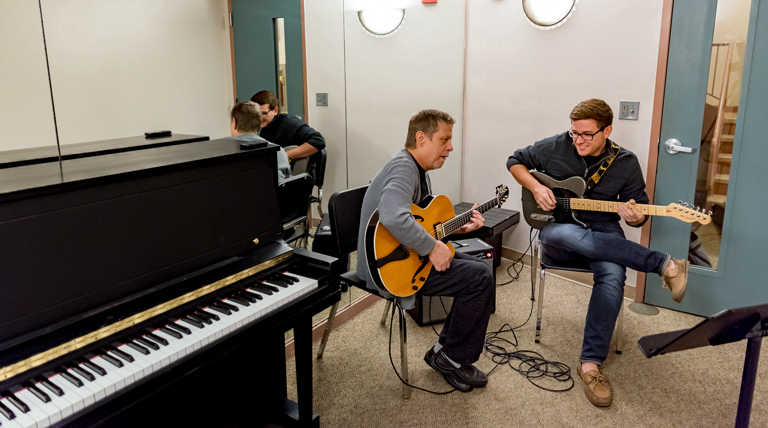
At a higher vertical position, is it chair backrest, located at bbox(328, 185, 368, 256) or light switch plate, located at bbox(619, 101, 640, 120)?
light switch plate, located at bbox(619, 101, 640, 120)

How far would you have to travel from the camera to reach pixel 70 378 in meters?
1.18

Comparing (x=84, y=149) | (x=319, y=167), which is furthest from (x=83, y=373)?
(x=319, y=167)

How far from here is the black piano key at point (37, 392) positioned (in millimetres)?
1115

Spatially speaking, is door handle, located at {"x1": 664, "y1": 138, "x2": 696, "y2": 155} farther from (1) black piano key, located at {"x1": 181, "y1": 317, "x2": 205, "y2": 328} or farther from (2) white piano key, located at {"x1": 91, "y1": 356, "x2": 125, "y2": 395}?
(2) white piano key, located at {"x1": 91, "y1": 356, "x2": 125, "y2": 395}

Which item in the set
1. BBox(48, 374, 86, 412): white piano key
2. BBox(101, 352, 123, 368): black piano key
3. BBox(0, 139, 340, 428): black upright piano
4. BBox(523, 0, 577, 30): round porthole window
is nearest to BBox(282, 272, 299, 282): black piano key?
BBox(0, 139, 340, 428): black upright piano

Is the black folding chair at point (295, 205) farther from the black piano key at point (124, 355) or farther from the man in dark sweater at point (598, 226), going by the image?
the black piano key at point (124, 355)

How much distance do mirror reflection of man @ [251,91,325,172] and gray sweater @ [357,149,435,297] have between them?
1.74 ft

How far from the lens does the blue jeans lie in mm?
2373

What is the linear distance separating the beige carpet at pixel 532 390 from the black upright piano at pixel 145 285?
42cm

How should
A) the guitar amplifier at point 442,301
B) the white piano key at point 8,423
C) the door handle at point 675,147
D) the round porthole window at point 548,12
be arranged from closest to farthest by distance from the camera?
the white piano key at point 8,423, the guitar amplifier at point 442,301, the door handle at point 675,147, the round porthole window at point 548,12

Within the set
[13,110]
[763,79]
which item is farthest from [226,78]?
[763,79]

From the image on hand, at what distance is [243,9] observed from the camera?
212cm

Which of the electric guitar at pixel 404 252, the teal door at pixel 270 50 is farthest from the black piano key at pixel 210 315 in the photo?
the teal door at pixel 270 50

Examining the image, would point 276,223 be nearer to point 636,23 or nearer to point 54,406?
point 54,406
